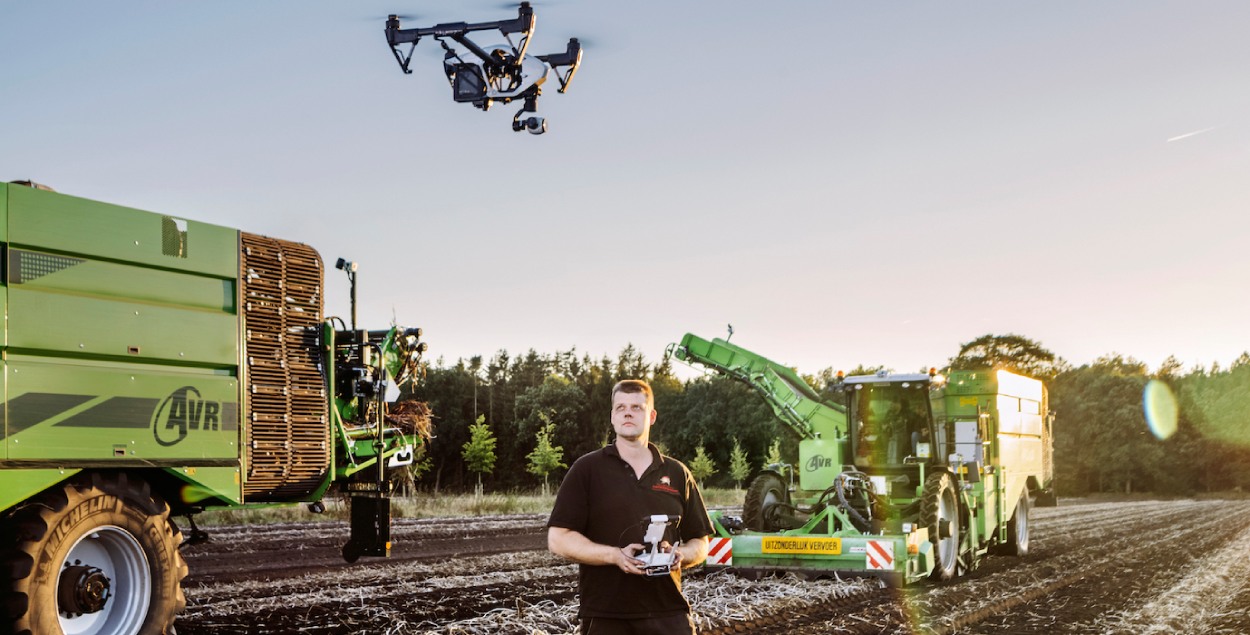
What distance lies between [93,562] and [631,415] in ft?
15.5

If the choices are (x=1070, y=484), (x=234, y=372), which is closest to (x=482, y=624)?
(x=234, y=372)

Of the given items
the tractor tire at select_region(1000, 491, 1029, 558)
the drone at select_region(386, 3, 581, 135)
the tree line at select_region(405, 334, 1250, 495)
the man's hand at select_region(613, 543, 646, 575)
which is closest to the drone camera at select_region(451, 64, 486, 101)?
the drone at select_region(386, 3, 581, 135)

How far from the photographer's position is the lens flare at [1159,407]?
257 feet

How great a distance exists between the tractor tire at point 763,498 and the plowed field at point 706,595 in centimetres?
117

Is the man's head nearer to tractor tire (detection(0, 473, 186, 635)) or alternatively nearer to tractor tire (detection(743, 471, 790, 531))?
tractor tire (detection(0, 473, 186, 635))

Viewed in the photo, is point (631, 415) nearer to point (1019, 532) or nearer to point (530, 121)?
point (530, 121)

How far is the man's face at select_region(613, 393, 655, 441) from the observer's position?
499 centimetres

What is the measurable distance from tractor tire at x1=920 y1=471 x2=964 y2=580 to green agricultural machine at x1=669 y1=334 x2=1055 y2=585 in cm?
2

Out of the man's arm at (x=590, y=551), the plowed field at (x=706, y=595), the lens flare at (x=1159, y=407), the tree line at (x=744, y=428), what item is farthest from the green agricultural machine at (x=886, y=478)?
the lens flare at (x=1159, y=407)

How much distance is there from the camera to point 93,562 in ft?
26.0

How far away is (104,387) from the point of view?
26.2 ft

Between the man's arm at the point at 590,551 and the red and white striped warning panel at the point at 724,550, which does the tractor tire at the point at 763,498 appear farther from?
the man's arm at the point at 590,551

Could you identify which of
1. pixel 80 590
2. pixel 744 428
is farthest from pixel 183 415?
pixel 744 428

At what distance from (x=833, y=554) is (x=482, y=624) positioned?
517cm
